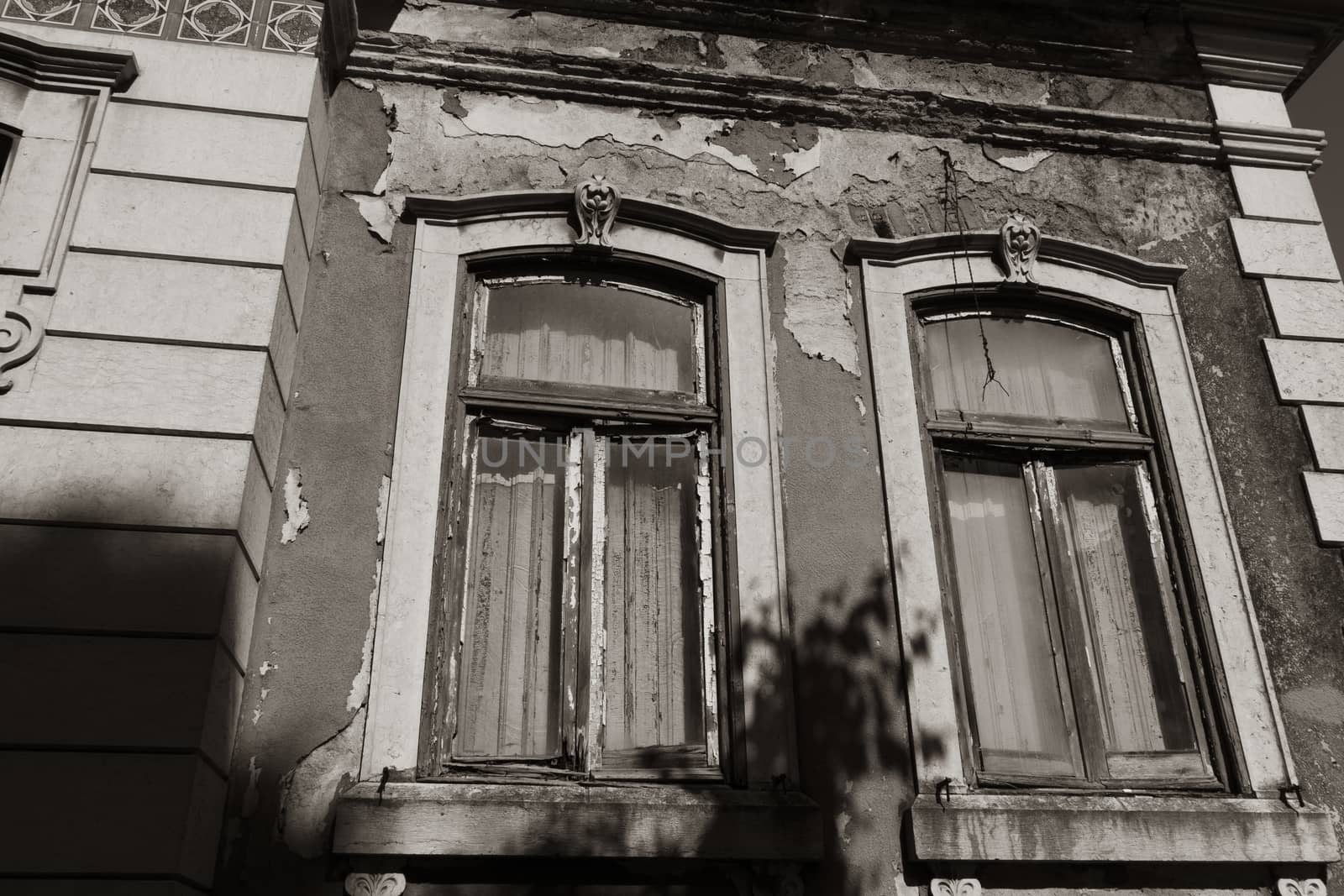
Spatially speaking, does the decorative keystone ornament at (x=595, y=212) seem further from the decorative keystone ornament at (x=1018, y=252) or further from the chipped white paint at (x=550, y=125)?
the decorative keystone ornament at (x=1018, y=252)

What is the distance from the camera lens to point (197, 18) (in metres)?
4.36

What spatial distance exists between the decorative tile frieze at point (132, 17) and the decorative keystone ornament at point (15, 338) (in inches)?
53.4

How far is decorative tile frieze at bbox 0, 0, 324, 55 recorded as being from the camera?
13.9ft

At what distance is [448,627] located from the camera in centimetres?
395

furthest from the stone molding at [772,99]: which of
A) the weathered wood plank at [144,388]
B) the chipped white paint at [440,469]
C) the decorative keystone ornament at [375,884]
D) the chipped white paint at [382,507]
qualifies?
the decorative keystone ornament at [375,884]

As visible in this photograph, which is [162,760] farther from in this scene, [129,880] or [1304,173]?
[1304,173]

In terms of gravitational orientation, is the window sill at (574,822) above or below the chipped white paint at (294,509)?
below

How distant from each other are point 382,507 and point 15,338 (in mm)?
1292

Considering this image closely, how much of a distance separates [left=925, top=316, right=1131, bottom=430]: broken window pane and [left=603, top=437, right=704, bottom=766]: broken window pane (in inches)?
48.9

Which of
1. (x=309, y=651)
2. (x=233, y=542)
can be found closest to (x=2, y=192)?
(x=233, y=542)

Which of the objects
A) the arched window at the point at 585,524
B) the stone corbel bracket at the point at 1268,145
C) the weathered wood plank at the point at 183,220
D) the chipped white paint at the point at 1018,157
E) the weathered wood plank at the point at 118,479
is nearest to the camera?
the weathered wood plank at the point at 118,479

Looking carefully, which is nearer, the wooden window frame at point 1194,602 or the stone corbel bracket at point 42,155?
the stone corbel bracket at point 42,155

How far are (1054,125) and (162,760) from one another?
4703mm

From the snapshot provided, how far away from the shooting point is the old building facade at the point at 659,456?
3445 mm
